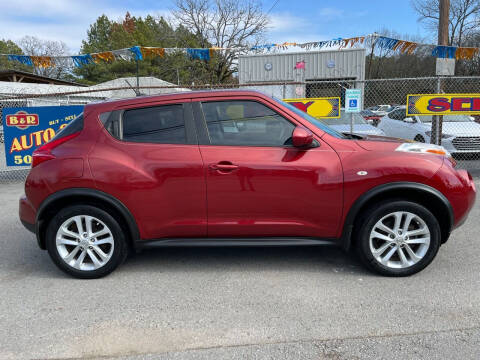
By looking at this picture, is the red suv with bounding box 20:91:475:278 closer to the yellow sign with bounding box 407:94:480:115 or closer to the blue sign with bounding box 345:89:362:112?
the blue sign with bounding box 345:89:362:112

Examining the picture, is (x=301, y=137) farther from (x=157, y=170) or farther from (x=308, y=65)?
(x=308, y=65)

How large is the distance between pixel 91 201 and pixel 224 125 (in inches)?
57.3

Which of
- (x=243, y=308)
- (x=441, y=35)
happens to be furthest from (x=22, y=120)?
(x=441, y=35)

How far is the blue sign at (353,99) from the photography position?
7.59 meters

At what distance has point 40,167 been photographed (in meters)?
3.51

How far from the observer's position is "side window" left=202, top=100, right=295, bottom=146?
136 inches

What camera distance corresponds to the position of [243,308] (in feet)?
9.94

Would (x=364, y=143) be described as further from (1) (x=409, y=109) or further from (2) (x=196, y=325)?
(1) (x=409, y=109)

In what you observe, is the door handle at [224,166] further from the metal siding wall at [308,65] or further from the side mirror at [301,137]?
the metal siding wall at [308,65]

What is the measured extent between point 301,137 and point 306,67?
13.6 metres

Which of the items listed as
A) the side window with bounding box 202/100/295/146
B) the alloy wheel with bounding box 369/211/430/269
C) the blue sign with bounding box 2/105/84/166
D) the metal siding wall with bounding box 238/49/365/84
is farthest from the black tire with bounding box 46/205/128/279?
the metal siding wall with bounding box 238/49/365/84

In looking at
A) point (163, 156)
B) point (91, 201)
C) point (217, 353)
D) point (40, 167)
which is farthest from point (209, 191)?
point (40, 167)

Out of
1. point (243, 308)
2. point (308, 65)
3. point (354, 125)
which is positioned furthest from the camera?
point (308, 65)

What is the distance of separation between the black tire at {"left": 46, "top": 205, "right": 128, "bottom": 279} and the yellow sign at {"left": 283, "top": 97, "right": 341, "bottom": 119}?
17.8ft
